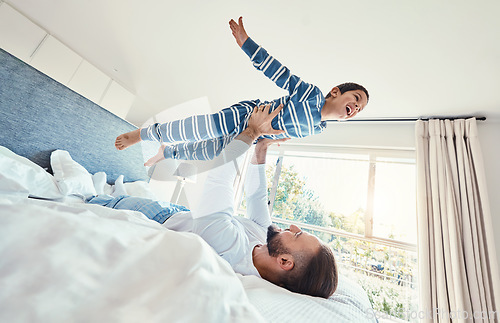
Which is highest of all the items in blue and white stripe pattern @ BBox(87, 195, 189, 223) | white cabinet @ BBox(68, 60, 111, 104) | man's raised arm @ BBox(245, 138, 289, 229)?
white cabinet @ BBox(68, 60, 111, 104)

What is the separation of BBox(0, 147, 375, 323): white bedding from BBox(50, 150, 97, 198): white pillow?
39.9 inches

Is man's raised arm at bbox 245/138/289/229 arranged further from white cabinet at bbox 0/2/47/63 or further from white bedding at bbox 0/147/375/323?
white cabinet at bbox 0/2/47/63

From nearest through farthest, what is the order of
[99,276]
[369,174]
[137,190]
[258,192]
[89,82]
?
[99,276] → [258,192] → [137,190] → [369,174] → [89,82]

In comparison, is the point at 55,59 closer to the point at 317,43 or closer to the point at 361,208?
A: the point at 317,43

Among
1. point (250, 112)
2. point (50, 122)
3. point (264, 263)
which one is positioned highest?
point (250, 112)

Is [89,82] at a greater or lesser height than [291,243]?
greater

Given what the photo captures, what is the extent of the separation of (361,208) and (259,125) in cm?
176

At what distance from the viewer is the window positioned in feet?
6.18

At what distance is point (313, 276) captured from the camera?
0.69m

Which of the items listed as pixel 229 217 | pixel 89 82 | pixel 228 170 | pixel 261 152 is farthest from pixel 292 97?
pixel 89 82

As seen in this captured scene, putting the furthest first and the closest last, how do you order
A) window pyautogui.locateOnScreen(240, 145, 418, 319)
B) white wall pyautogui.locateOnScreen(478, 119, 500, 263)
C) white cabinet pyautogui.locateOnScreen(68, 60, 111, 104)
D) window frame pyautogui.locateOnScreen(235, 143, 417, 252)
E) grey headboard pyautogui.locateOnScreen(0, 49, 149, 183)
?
white cabinet pyautogui.locateOnScreen(68, 60, 111, 104) < window frame pyautogui.locateOnScreen(235, 143, 417, 252) < window pyautogui.locateOnScreen(240, 145, 418, 319) < white wall pyautogui.locateOnScreen(478, 119, 500, 263) < grey headboard pyautogui.locateOnScreen(0, 49, 149, 183)

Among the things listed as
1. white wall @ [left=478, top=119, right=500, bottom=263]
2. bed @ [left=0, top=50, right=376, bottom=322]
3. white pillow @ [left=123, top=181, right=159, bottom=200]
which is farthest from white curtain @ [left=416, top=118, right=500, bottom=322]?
white pillow @ [left=123, top=181, right=159, bottom=200]

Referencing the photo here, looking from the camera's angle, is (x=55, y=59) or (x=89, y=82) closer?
(x=55, y=59)

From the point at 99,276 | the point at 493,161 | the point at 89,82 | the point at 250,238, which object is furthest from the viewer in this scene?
the point at 89,82
